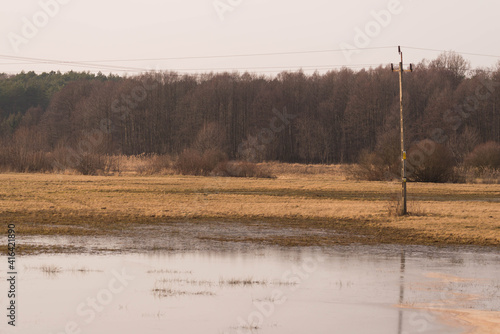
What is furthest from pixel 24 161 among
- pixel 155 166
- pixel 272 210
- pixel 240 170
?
pixel 272 210

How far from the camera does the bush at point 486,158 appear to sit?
2319 inches

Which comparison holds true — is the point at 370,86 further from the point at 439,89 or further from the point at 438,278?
the point at 438,278

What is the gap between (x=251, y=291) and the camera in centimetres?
1348

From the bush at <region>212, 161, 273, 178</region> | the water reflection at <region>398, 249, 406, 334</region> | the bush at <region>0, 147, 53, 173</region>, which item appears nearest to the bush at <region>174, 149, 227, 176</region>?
the bush at <region>212, 161, 273, 178</region>

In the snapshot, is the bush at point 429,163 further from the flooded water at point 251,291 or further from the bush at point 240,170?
the flooded water at point 251,291

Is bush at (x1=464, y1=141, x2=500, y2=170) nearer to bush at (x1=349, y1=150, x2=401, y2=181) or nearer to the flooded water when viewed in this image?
bush at (x1=349, y1=150, x2=401, y2=181)

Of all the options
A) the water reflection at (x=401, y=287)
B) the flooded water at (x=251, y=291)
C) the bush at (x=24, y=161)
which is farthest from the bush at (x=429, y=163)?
the flooded water at (x=251, y=291)

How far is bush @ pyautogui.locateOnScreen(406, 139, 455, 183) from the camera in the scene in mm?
52719

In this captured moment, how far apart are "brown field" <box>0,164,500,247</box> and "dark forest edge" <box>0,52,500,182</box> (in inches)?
1402

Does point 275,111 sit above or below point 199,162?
above

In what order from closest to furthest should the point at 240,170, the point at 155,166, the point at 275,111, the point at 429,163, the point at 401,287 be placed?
the point at 401,287 < the point at 429,163 < the point at 240,170 < the point at 155,166 < the point at 275,111

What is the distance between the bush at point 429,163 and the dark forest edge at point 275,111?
22.6 metres

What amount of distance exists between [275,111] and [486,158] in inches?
2425

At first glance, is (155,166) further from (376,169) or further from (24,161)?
(376,169)
